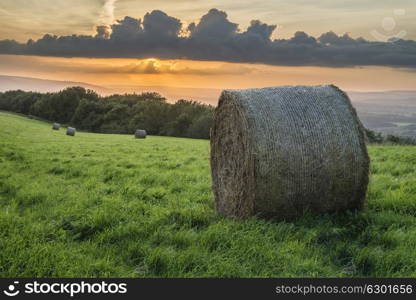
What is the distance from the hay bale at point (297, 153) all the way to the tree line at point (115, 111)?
49910mm

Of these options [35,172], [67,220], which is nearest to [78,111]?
[35,172]

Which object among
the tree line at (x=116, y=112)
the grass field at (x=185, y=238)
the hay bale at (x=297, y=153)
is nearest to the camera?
the grass field at (x=185, y=238)

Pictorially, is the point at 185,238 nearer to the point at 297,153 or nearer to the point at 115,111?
the point at 297,153

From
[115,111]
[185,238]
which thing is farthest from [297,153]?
[115,111]

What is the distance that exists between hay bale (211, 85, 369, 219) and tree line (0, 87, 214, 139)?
4991cm

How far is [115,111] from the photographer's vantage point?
243ft

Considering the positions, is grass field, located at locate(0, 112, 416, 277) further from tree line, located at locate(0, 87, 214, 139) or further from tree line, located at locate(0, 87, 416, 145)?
tree line, located at locate(0, 87, 214, 139)

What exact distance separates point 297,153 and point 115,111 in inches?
2786

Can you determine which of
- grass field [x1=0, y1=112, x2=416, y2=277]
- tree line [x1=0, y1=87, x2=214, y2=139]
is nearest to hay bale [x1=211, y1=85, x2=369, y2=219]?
grass field [x1=0, y1=112, x2=416, y2=277]

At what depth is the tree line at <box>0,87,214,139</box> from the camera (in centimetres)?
6481

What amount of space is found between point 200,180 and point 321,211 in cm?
394

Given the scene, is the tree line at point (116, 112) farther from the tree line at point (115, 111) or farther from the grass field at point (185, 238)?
the grass field at point (185, 238)

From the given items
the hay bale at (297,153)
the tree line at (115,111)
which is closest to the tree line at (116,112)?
the tree line at (115,111)

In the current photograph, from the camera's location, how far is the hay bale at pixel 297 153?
6074 mm
